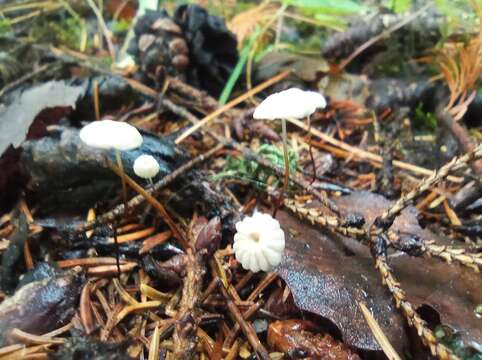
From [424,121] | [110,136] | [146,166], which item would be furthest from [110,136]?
[424,121]

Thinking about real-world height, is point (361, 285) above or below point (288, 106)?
below

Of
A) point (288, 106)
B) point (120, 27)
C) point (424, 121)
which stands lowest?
point (424, 121)

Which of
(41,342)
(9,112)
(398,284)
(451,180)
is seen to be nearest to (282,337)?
(398,284)

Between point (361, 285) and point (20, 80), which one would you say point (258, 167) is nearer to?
point (361, 285)

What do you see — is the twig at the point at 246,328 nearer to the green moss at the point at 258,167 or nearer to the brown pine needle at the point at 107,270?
the brown pine needle at the point at 107,270

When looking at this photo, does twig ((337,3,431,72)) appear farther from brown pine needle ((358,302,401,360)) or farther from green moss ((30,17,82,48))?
green moss ((30,17,82,48))

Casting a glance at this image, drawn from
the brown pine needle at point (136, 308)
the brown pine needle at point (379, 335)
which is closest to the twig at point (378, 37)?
the brown pine needle at point (379, 335)

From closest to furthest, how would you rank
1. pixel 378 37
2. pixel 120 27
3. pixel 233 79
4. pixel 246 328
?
pixel 246 328 < pixel 233 79 < pixel 378 37 < pixel 120 27
